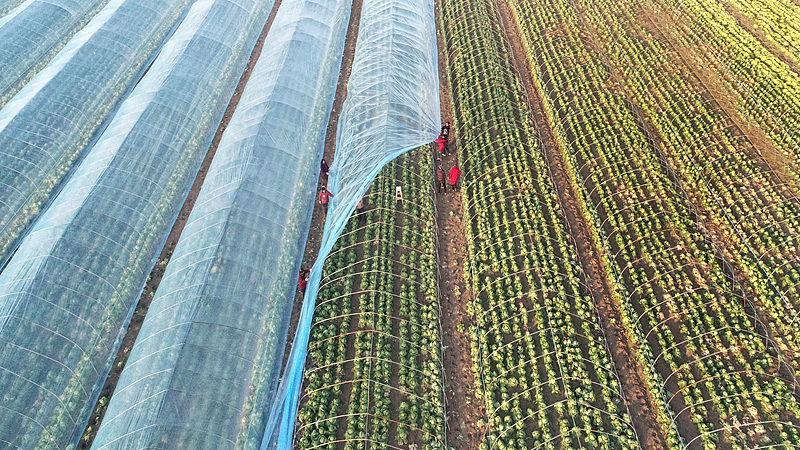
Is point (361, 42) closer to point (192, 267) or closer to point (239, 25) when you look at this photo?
point (239, 25)

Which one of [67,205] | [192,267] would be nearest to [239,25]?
[67,205]

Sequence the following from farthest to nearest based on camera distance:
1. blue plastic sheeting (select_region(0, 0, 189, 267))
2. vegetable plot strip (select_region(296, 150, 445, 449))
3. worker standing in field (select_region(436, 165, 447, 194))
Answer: worker standing in field (select_region(436, 165, 447, 194)) → blue plastic sheeting (select_region(0, 0, 189, 267)) → vegetable plot strip (select_region(296, 150, 445, 449))

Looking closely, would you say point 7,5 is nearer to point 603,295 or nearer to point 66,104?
point 66,104

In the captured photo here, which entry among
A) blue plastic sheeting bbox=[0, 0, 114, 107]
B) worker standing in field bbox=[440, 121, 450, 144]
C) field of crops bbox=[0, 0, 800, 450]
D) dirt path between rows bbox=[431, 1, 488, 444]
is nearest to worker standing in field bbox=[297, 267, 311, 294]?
field of crops bbox=[0, 0, 800, 450]

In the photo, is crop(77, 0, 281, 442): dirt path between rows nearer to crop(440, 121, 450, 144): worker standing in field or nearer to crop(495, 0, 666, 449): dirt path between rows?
crop(440, 121, 450, 144): worker standing in field

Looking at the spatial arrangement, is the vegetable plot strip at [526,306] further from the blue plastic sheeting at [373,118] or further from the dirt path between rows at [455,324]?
the blue plastic sheeting at [373,118]

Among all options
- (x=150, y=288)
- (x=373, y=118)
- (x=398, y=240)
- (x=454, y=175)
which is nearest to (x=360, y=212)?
(x=398, y=240)

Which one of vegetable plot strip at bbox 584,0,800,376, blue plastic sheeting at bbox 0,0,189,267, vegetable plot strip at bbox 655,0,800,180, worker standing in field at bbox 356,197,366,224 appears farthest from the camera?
vegetable plot strip at bbox 655,0,800,180

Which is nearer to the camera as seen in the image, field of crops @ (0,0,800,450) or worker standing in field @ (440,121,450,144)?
field of crops @ (0,0,800,450)
